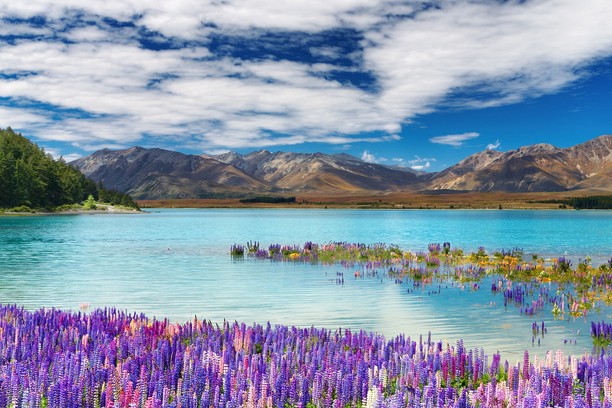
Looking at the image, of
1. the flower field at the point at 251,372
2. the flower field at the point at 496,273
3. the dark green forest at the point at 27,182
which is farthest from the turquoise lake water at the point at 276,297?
the dark green forest at the point at 27,182

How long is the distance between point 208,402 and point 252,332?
621cm

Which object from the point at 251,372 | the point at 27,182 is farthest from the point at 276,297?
the point at 27,182

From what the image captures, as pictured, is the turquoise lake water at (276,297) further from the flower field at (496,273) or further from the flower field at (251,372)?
the flower field at (251,372)

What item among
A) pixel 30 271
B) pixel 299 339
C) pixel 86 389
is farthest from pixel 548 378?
pixel 30 271

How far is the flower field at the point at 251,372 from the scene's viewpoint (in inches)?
366

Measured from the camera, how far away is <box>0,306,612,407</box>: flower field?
366 inches

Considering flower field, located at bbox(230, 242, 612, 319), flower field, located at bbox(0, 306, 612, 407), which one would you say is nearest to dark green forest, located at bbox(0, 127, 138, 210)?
flower field, located at bbox(230, 242, 612, 319)

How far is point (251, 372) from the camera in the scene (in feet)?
36.0

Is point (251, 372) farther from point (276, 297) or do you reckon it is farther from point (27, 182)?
point (27, 182)

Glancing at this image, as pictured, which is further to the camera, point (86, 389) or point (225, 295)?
point (225, 295)

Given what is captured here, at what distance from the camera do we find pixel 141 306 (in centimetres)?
2709

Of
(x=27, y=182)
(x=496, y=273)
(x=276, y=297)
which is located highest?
(x=27, y=182)

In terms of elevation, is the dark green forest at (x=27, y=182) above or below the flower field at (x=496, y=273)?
above

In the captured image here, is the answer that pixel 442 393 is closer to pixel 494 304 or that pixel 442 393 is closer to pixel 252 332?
pixel 252 332
